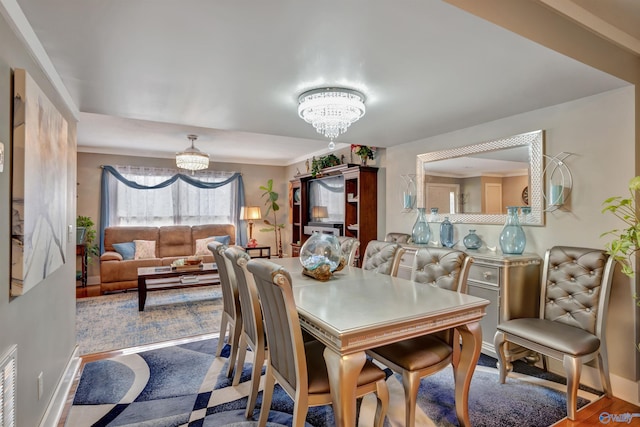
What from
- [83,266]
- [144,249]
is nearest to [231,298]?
[144,249]

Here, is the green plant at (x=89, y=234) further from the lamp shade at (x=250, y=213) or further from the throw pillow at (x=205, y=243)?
the lamp shade at (x=250, y=213)

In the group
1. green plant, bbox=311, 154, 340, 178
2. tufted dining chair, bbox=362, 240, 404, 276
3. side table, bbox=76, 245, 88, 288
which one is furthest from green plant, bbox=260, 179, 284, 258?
tufted dining chair, bbox=362, 240, 404, 276

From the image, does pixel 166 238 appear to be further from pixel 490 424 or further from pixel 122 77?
pixel 490 424

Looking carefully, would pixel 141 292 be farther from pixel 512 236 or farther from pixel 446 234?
pixel 512 236

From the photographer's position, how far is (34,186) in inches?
62.9

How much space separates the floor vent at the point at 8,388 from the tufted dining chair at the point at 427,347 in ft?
5.53

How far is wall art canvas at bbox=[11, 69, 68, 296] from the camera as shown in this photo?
1.42 m

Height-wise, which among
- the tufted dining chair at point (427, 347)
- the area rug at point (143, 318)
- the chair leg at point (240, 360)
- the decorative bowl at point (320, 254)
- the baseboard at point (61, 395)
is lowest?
the area rug at point (143, 318)

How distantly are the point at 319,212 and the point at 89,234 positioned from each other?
13.1 feet

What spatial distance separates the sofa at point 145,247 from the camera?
5227 millimetres

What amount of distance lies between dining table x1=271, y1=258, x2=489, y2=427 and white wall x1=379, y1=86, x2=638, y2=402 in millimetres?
1307

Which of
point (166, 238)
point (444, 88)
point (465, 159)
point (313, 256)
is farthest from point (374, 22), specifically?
point (166, 238)

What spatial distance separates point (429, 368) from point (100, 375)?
8.03 ft

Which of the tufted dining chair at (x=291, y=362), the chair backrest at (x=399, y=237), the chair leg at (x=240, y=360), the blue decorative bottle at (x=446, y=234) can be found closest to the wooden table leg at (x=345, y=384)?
the tufted dining chair at (x=291, y=362)
